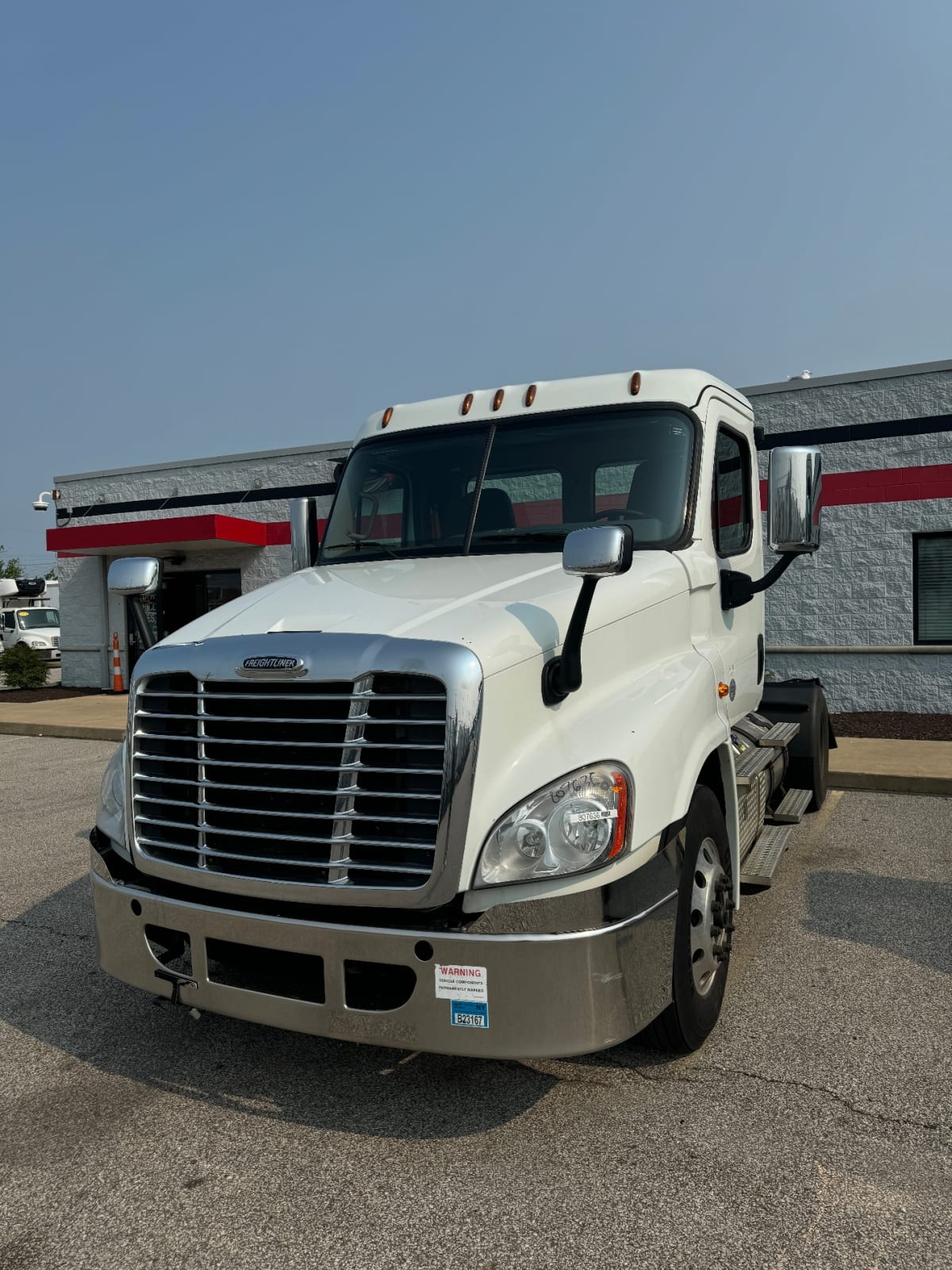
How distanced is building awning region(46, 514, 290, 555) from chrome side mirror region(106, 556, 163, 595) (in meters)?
12.4

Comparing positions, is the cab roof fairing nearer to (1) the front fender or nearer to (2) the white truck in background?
(1) the front fender

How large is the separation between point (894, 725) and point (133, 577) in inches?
394

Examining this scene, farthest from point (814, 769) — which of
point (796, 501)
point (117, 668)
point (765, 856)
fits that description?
point (117, 668)

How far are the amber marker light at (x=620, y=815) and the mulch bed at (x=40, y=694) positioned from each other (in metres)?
17.2

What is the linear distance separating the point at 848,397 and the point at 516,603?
1078 centimetres

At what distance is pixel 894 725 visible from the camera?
11.5 metres

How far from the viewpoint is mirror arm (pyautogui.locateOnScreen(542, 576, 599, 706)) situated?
2.99m

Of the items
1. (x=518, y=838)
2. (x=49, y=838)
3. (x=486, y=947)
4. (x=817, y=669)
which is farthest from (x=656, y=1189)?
(x=817, y=669)

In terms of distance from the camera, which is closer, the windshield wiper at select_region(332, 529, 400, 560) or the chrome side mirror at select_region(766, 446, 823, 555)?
the chrome side mirror at select_region(766, 446, 823, 555)

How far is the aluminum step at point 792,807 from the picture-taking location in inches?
216

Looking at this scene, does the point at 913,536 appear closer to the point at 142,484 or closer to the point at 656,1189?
the point at 656,1189

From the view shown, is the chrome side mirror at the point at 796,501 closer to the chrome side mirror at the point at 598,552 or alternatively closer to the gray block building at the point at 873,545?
the chrome side mirror at the point at 598,552

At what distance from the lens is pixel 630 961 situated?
284 cm

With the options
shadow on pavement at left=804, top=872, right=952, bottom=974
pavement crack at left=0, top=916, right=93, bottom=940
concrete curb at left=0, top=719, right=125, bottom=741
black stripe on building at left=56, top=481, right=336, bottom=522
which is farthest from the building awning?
shadow on pavement at left=804, top=872, right=952, bottom=974
